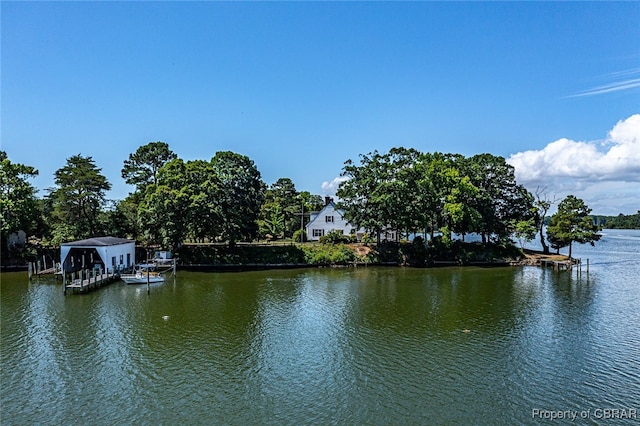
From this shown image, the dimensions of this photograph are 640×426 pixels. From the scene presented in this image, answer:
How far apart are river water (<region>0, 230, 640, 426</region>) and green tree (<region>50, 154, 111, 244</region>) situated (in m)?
15.1

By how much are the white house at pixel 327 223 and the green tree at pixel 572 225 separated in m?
26.2

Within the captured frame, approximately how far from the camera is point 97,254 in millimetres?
39000

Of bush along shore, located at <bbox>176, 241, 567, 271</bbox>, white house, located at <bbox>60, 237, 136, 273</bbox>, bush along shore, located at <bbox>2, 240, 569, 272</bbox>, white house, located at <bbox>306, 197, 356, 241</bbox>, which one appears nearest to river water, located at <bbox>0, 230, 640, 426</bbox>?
white house, located at <bbox>60, 237, 136, 273</bbox>

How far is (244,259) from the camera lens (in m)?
45.9

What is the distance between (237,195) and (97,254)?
15609mm

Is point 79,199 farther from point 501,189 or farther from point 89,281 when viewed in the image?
point 501,189

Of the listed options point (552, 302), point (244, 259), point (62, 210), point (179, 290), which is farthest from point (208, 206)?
point (552, 302)

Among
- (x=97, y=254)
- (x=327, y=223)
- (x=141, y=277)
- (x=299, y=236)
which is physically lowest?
(x=141, y=277)

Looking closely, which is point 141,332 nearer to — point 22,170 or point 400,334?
point 400,334

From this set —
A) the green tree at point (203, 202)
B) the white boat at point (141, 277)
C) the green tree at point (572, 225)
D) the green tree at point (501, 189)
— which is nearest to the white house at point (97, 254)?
the white boat at point (141, 277)

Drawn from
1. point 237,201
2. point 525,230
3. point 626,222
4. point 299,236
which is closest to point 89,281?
point 237,201

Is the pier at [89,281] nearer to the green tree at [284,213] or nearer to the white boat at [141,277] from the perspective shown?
the white boat at [141,277]

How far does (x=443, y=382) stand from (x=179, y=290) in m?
22.8

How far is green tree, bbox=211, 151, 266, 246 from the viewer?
44750 millimetres
